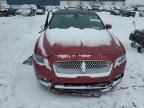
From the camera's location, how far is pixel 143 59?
28.2 ft

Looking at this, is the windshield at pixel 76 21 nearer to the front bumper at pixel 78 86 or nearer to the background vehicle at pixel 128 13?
the front bumper at pixel 78 86

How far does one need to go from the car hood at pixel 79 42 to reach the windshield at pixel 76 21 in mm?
459

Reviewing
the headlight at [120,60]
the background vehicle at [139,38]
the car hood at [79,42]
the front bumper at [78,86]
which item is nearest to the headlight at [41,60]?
the car hood at [79,42]

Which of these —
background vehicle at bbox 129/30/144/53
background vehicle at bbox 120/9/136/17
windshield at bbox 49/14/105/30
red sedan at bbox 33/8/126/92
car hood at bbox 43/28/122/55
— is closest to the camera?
red sedan at bbox 33/8/126/92

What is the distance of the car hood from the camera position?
5.00 m

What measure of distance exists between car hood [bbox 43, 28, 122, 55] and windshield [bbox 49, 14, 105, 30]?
18.1 inches

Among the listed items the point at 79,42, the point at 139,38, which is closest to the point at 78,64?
the point at 79,42

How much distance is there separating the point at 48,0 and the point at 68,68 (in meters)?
73.7

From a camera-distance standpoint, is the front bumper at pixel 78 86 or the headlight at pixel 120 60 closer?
the front bumper at pixel 78 86

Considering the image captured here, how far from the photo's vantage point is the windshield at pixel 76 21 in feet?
22.5

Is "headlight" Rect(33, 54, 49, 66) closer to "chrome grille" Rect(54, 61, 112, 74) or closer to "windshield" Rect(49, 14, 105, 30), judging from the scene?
"chrome grille" Rect(54, 61, 112, 74)

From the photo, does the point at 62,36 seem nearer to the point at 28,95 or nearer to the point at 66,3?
the point at 28,95

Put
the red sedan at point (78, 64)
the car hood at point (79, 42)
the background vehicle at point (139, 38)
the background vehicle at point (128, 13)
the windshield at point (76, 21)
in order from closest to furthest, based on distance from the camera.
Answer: the red sedan at point (78, 64), the car hood at point (79, 42), the windshield at point (76, 21), the background vehicle at point (139, 38), the background vehicle at point (128, 13)

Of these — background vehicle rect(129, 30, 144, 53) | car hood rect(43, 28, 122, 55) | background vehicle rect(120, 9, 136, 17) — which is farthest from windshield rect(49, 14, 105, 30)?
background vehicle rect(120, 9, 136, 17)
